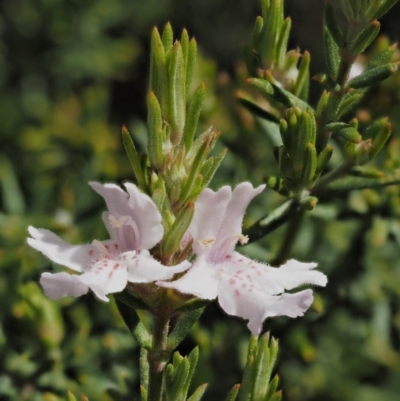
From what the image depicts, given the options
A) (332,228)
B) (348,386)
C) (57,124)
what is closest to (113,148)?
(57,124)

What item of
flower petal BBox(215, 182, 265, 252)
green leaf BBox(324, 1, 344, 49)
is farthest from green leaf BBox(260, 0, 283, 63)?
flower petal BBox(215, 182, 265, 252)

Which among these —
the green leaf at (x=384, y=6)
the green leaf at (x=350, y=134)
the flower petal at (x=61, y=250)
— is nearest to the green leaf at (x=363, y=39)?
the green leaf at (x=384, y=6)

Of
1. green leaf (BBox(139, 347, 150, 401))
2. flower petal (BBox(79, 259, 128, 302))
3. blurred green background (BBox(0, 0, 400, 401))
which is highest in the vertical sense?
flower petal (BBox(79, 259, 128, 302))

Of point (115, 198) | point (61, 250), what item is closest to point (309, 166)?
point (115, 198)

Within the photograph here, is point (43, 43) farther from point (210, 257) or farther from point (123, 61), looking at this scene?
point (210, 257)

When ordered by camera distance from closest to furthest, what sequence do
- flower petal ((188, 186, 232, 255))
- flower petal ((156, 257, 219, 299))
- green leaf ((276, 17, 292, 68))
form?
flower petal ((156, 257, 219, 299)) → flower petal ((188, 186, 232, 255)) → green leaf ((276, 17, 292, 68))

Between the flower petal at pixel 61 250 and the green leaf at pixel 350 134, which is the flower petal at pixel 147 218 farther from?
the green leaf at pixel 350 134

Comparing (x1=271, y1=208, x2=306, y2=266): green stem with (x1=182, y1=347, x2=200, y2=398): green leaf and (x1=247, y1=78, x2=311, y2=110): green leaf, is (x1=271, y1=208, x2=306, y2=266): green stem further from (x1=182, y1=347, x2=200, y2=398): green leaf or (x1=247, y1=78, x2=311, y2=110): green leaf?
(x1=182, y1=347, x2=200, y2=398): green leaf
